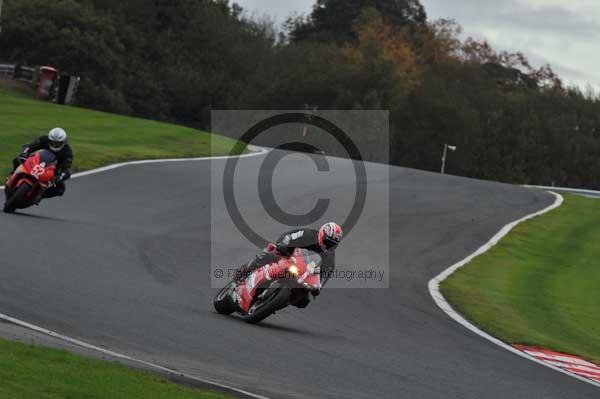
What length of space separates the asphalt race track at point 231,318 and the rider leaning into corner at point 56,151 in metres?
0.62

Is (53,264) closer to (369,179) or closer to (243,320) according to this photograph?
(243,320)

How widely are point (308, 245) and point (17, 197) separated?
7.17m

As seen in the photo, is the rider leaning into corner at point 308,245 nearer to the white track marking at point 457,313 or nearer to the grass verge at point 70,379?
the white track marking at point 457,313

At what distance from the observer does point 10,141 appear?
31.0 metres

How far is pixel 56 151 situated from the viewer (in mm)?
18844

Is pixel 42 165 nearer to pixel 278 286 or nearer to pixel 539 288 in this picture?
pixel 278 286

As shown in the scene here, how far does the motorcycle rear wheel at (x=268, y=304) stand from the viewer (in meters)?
12.5

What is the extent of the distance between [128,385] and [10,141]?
23.9 meters

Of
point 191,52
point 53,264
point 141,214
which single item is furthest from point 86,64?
point 53,264

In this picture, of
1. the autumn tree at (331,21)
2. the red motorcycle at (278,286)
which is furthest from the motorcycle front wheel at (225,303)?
the autumn tree at (331,21)

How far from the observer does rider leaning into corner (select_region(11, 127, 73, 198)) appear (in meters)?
18.7

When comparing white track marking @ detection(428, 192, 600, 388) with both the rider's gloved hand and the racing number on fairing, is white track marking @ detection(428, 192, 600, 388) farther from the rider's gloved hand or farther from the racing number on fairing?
the racing number on fairing

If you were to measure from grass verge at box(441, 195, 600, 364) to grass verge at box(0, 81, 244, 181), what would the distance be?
407 inches

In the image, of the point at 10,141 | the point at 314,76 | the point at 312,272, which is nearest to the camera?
the point at 312,272
